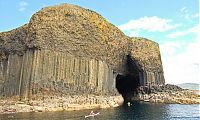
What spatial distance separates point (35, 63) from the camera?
218 feet

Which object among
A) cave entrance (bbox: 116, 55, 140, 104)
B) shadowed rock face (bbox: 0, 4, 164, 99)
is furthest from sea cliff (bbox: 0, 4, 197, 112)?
cave entrance (bbox: 116, 55, 140, 104)

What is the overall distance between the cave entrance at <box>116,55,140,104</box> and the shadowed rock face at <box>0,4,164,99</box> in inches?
384

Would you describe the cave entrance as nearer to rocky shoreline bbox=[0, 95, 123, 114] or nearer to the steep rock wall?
the steep rock wall

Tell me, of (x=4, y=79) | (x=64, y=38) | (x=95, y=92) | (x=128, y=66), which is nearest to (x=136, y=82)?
(x=128, y=66)

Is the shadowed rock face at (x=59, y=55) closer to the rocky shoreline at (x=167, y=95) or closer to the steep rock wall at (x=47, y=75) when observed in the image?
the steep rock wall at (x=47, y=75)

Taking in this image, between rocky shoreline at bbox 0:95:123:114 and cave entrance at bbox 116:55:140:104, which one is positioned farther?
cave entrance at bbox 116:55:140:104

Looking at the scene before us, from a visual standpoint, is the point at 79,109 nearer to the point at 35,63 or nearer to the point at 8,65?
the point at 35,63

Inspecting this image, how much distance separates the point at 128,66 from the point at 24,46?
33555 mm

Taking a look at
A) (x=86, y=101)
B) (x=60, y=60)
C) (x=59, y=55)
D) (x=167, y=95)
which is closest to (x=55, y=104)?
(x=86, y=101)

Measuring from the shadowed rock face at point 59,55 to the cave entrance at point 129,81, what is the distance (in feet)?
32.0

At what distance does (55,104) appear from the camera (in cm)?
6375

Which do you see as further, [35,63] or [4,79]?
[4,79]

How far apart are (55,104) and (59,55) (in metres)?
10.7

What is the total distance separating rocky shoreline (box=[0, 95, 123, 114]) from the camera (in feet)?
198
